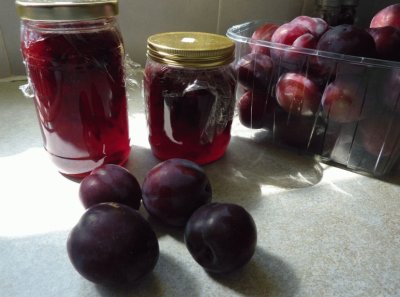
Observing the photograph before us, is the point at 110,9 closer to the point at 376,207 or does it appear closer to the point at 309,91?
the point at 309,91

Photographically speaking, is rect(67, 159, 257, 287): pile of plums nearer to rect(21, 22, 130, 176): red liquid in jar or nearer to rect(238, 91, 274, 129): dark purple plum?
rect(21, 22, 130, 176): red liquid in jar

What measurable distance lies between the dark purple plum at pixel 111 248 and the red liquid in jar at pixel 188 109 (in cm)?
19

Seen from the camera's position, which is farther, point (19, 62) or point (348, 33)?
point (19, 62)

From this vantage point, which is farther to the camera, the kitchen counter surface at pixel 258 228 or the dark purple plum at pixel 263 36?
the dark purple plum at pixel 263 36

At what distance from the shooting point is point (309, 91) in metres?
0.51

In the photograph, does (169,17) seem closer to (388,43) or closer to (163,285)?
(388,43)

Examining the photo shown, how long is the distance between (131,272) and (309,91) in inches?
13.8

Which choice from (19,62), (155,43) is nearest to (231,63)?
(155,43)

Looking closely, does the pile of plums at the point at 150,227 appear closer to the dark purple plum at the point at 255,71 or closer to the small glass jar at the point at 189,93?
the small glass jar at the point at 189,93

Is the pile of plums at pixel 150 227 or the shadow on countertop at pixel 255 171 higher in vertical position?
the pile of plums at pixel 150 227

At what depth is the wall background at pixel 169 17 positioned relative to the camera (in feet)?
2.50

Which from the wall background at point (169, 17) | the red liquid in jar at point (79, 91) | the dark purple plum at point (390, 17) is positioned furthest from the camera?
the wall background at point (169, 17)

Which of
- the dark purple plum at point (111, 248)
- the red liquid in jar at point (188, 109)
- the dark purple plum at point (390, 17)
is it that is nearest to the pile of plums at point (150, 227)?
the dark purple plum at point (111, 248)

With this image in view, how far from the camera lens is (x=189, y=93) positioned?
1.53 feet
